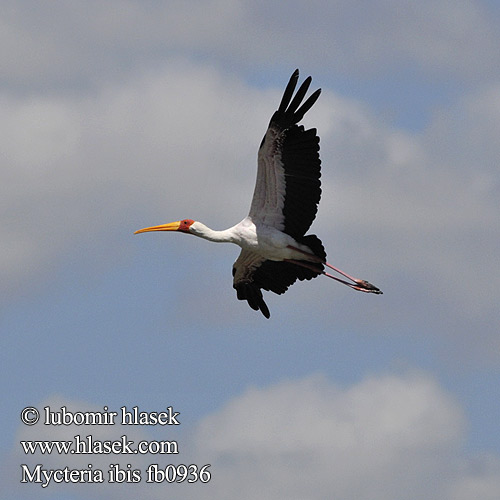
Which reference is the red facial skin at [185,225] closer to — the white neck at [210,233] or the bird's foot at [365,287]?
the white neck at [210,233]

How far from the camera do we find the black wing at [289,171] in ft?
A: 187

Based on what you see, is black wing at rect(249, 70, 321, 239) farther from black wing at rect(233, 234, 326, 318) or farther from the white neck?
black wing at rect(233, 234, 326, 318)

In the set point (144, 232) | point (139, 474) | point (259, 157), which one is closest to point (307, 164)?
point (259, 157)

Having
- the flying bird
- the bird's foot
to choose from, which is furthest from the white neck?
the bird's foot

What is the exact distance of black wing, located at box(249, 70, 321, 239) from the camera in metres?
57.0

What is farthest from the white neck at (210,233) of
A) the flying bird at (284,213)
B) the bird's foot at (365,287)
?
the bird's foot at (365,287)

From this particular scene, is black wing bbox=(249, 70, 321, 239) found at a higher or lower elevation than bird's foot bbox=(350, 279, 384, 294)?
higher

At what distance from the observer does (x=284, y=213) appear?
192 ft

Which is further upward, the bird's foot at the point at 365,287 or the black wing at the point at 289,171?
the black wing at the point at 289,171

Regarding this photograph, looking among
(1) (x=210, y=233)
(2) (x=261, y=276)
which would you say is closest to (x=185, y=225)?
(1) (x=210, y=233)

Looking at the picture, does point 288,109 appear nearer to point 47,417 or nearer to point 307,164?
point 307,164

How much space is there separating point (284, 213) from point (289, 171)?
55.5 inches

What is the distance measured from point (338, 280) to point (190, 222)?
4.30 m

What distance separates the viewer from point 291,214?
58.5 meters
